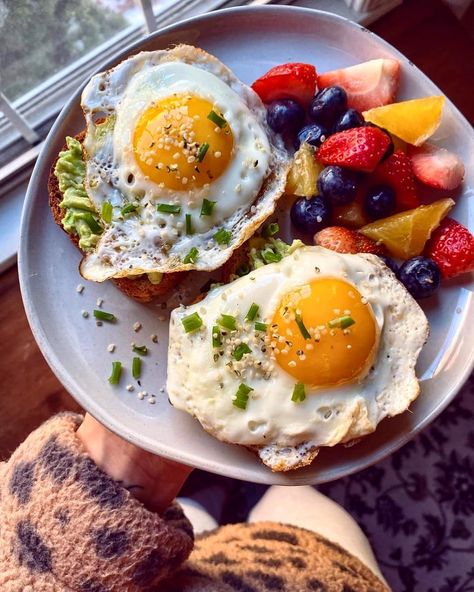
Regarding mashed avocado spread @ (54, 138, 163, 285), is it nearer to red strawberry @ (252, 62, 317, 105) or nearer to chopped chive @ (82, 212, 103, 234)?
chopped chive @ (82, 212, 103, 234)

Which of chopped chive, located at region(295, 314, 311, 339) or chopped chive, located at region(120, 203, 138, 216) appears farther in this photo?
chopped chive, located at region(120, 203, 138, 216)

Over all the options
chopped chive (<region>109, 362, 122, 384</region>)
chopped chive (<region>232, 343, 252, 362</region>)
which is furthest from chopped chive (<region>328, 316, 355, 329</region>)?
chopped chive (<region>109, 362, 122, 384</region>)

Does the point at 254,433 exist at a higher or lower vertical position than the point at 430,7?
lower

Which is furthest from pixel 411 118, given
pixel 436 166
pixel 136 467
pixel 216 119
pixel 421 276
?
pixel 136 467

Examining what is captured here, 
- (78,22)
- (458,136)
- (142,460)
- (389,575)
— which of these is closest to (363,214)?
(458,136)

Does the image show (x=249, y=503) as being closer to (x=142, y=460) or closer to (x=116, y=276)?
(x=142, y=460)

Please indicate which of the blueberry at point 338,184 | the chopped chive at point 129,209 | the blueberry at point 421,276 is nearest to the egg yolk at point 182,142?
the chopped chive at point 129,209

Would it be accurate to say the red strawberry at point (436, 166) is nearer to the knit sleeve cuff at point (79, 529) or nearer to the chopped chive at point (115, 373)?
the chopped chive at point (115, 373)
